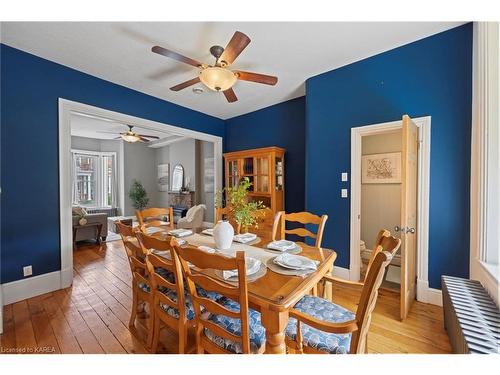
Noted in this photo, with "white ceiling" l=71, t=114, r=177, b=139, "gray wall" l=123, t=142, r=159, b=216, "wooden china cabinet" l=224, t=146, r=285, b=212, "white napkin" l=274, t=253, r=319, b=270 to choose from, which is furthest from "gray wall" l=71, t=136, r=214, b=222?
"white napkin" l=274, t=253, r=319, b=270

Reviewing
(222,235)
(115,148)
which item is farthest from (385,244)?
(115,148)

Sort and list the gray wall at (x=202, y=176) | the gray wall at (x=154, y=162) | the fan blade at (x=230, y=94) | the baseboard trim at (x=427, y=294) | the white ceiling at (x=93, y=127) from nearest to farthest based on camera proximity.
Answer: the baseboard trim at (x=427, y=294) → the fan blade at (x=230, y=94) → the white ceiling at (x=93, y=127) → the gray wall at (x=202, y=176) → the gray wall at (x=154, y=162)

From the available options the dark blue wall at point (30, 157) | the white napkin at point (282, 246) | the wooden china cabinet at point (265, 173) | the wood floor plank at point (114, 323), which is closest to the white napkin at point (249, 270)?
the white napkin at point (282, 246)

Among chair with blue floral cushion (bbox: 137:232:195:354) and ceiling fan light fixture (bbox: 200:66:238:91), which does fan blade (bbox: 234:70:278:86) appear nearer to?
ceiling fan light fixture (bbox: 200:66:238:91)

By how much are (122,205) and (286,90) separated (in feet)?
21.3

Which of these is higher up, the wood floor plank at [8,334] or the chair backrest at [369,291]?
the chair backrest at [369,291]

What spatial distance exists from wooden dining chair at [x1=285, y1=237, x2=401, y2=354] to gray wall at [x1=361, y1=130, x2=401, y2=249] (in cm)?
274

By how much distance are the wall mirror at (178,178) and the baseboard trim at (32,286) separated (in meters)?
4.41

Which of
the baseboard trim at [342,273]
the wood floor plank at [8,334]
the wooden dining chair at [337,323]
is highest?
the wooden dining chair at [337,323]

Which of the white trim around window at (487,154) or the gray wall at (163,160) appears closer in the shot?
the white trim around window at (487,154)

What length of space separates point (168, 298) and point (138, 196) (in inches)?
262

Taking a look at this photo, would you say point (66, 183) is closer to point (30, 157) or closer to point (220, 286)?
point (30, 157)

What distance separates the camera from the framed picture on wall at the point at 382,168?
351 centimetres

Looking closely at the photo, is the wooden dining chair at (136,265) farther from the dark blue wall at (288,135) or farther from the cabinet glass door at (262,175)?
the dark blue wall at (288,135)
